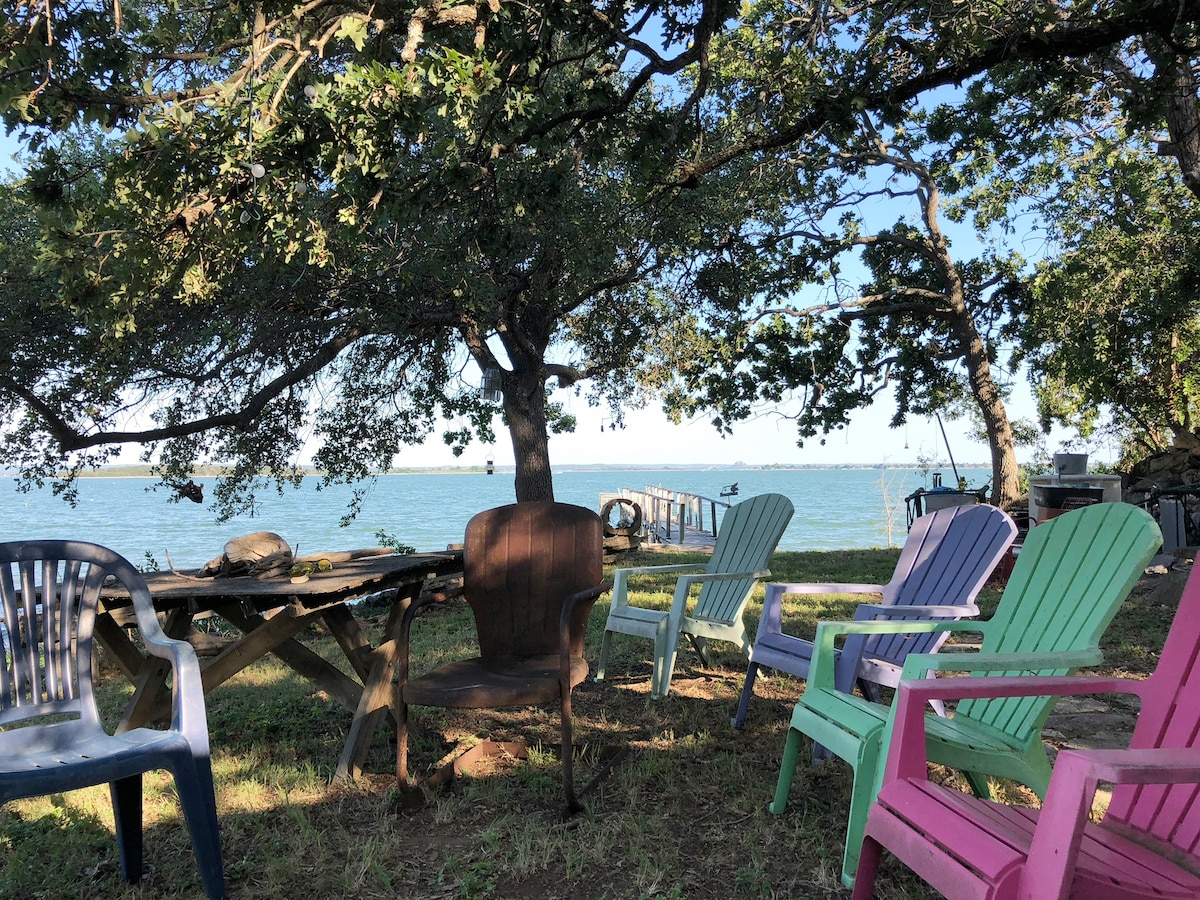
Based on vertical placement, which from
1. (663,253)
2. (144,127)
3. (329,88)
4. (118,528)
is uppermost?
(663,253)

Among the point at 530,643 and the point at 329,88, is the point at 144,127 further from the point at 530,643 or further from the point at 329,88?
the point at 530,643

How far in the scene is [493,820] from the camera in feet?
9.07

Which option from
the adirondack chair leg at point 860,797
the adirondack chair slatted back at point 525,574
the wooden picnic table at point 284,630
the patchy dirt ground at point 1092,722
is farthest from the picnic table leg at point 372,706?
the patchy dirt ground at point 1092,722

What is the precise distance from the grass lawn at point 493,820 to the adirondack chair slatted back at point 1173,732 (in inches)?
25.8

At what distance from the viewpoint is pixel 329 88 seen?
8.83 feet

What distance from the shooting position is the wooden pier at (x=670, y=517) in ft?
49.3

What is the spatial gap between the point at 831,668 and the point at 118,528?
35.5m

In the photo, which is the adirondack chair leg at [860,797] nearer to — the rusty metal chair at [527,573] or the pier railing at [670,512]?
the rusty metal chair at [527,573]

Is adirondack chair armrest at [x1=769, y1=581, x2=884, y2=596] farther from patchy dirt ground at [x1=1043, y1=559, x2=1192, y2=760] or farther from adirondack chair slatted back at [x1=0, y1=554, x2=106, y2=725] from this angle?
adirondack chair slatted back at [x1=0, y1=554, x2=106, y2=725]

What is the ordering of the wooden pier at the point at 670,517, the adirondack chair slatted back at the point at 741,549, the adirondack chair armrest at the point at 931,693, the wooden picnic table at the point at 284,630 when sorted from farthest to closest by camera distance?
the wooden pier at the point at 670,517
the adirondack chair slatted back at the point at 741,549
the wooden picnic table at the point at 284,630
the adirondack chair armrest at the point at 931,693

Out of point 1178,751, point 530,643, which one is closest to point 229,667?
point 530,643

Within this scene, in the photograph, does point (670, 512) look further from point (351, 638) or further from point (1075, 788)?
point (1075, 788)

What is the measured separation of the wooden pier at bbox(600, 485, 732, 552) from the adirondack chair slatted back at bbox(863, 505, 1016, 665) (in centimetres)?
1017

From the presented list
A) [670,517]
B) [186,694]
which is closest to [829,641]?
[186,694]
